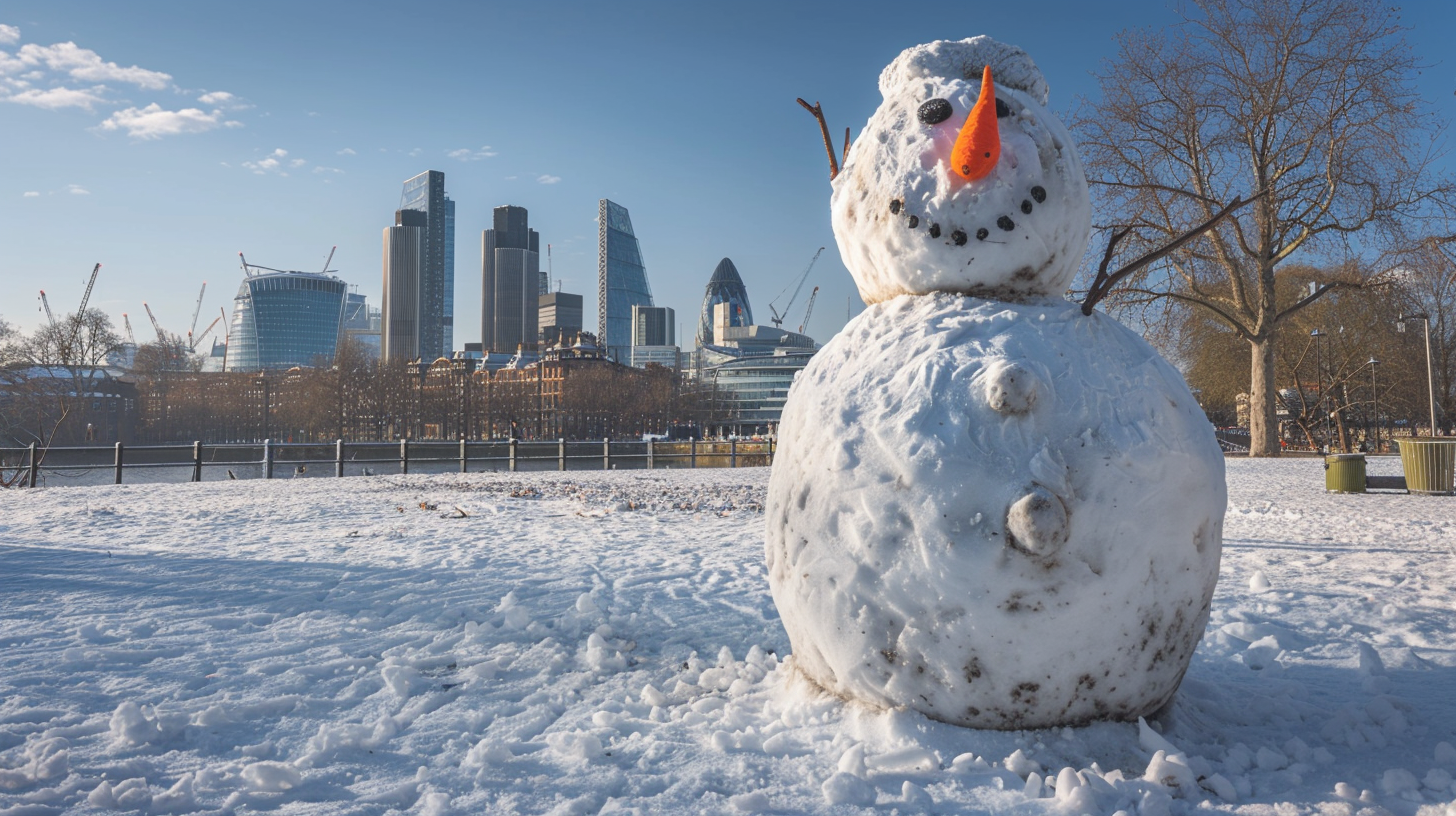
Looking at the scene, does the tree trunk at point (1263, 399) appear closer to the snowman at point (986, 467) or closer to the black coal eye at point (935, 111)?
the snowman at point (986, 467)

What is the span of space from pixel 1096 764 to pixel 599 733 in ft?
5.96

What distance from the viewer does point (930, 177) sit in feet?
9.87

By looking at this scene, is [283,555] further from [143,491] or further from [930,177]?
[143,491]

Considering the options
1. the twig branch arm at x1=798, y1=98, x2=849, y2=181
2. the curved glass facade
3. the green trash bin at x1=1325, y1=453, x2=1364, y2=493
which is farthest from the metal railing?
the curved glass facade

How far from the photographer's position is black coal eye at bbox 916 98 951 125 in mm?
3035

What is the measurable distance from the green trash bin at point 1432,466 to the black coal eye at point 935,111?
1400cm

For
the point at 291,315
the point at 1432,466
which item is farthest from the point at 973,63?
the point at 291,315

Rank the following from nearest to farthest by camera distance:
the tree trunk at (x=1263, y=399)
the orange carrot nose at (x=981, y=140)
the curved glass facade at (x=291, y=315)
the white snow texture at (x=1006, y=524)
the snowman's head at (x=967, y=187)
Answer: the white snow texture at (x=1006, y=524) → the orange carrot nose at (x=981, y=140) → the snowman's head at (x=967, y=187) → the tree trunk at (x=1263, y=399) → the curved glass facade at (x=291, y=315)

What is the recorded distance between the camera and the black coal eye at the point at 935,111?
3.04 meters

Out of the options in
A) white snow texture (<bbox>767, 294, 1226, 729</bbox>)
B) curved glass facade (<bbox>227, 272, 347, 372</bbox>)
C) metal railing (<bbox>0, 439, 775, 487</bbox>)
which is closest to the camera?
white snow texture (<bbox>767, 294, 1226, 729</bbox>)

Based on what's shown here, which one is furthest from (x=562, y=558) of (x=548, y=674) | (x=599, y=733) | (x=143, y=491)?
(x=143, y=491)

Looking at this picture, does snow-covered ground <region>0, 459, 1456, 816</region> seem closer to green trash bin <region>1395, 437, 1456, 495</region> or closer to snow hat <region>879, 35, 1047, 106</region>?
snow hat <region>879, 35, 1047, 106</region>

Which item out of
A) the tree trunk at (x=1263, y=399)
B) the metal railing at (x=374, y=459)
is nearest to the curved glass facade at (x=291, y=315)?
the metal railing at (x=374, y=459)

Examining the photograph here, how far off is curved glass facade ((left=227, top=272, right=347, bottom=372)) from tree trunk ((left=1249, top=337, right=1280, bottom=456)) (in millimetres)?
177293
